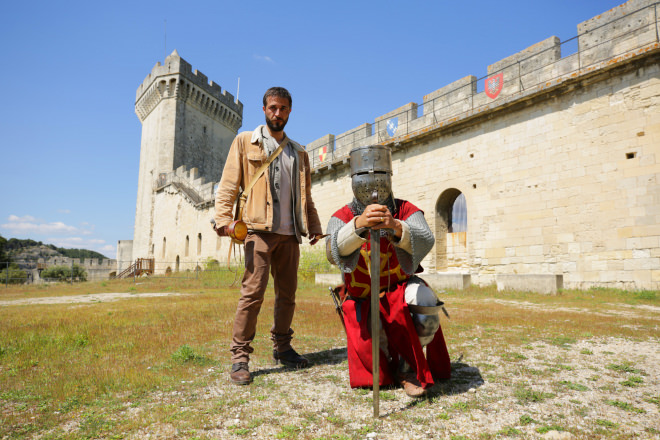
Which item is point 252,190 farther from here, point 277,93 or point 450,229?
point 450,229

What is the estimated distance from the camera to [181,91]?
30547mm

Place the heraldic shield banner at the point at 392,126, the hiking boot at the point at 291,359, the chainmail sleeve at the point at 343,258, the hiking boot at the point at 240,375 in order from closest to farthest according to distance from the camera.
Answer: the chainmail sleeve at the point at 343,258, the hiking boot at the point at 240,375, the hiking boot at the point at 291,359, the heraldic shield banner at the point at 392,126

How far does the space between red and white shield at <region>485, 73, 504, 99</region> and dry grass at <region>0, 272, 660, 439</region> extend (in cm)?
780

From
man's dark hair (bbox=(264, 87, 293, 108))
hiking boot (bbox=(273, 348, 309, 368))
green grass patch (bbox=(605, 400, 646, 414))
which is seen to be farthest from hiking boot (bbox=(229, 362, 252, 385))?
green grass patch (bbox=(605, 400, 646, 414))

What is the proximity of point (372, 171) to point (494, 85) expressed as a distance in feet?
35.7

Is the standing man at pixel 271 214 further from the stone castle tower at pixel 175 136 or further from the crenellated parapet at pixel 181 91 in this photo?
the crenellated parapet at pixel 181 91

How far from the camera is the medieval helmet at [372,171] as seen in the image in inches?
91.3

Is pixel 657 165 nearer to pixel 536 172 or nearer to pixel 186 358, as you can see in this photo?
pixel 536 172

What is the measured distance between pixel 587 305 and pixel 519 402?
19.8 ft

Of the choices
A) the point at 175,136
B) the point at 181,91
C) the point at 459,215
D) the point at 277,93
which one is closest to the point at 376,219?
the point at 277,93

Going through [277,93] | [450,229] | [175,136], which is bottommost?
[450,229]

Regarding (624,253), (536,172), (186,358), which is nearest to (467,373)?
(186,358)

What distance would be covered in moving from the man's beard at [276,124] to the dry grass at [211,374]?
2057 mm

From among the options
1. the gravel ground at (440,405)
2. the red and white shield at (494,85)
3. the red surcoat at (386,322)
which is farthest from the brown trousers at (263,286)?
the red and white shield at (494,85)
